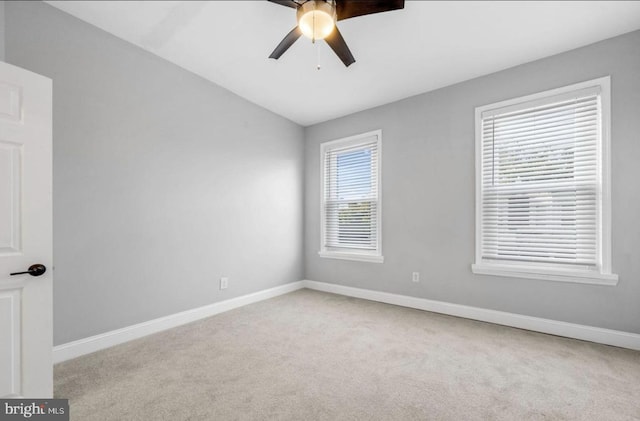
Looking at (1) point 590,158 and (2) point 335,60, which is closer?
(1) point 590,158

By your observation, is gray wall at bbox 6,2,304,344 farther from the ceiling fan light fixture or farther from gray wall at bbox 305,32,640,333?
the ceiling fan light fixture

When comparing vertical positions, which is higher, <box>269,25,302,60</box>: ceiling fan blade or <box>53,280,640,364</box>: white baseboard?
<box>269,25,302,60</box>: ceiling fan blade

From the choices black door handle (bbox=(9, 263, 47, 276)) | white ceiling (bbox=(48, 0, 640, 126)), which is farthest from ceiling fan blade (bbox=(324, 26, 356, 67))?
black door handle (bbox=(9, 263, 47, 276))

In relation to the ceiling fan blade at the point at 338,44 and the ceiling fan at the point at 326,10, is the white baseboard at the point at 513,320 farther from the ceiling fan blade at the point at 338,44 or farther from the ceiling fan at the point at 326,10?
the ceiling fan at the point at 326,10

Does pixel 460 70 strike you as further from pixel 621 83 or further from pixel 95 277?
pixel 95 277

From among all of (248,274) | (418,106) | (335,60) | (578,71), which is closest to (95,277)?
(248,274)

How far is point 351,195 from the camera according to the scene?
14.4 feet

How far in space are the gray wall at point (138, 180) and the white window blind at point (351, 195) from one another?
1078mm

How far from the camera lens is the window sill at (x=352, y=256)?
13.1 feet

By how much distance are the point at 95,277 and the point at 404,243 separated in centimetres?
338

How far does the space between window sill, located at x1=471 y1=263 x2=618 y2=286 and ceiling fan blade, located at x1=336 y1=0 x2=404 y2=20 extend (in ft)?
8.90

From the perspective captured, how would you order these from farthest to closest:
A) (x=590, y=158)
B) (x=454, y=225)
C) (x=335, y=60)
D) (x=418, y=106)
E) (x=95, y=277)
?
(x=418, y=106), (x=454, y=225), (x=335, y=60), (x=590, y=158), (x=95, y=277)

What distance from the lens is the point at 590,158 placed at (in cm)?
265

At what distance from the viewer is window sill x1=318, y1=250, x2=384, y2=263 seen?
399 centimetres
